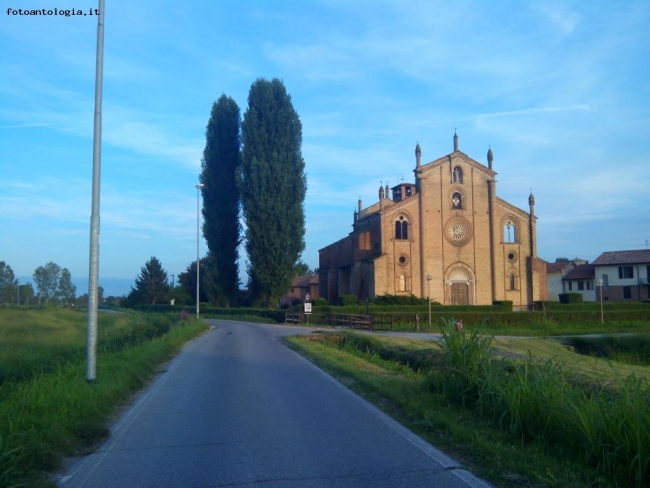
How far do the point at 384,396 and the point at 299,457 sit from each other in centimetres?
485

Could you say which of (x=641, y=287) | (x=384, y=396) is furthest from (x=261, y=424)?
(x=641, y=287)

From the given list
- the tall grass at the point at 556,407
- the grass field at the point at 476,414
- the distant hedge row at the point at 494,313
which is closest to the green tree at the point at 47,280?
the distant hedge row at the point at 494,313

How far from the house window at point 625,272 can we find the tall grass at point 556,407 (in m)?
66.7

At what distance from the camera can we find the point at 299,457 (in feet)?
25.4

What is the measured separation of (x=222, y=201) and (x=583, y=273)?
157 feet

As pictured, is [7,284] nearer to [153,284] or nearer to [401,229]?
[153,284]

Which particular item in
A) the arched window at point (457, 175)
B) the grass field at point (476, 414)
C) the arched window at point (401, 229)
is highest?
the arched window at point (457, 175)

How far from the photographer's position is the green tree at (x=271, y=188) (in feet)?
185

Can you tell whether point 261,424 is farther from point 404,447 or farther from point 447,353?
point 447,353

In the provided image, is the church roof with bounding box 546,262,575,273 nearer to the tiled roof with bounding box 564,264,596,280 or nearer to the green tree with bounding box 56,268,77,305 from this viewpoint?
the tiled roof with bounding box 564,264,596,280

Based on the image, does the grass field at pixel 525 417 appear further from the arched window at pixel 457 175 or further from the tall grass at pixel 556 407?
the arched window at pixel 457 175

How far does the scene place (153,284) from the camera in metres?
89.8

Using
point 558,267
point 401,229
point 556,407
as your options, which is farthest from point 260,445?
point 558,267

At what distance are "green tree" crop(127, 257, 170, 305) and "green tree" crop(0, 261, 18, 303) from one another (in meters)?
16.8
